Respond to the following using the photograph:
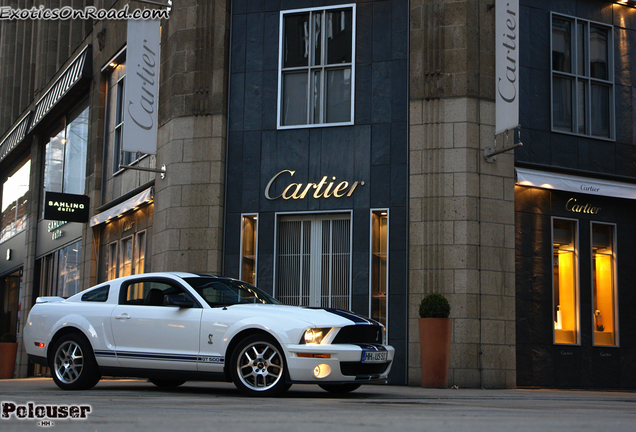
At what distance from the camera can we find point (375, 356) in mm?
9297

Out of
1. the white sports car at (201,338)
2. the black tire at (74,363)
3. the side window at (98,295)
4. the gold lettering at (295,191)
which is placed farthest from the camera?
the gold lettering at (295,191)

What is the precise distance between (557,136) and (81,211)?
13.3m

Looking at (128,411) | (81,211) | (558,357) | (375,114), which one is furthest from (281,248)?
(128,411)

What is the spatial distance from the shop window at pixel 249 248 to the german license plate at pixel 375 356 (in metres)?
7.13

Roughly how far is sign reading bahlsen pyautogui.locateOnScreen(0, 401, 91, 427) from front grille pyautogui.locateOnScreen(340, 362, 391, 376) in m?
3.24

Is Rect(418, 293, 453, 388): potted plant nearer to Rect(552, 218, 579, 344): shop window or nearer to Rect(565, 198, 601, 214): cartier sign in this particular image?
Rect(552, 218, 579, 344): shop window

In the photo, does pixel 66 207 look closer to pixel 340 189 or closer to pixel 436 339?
pixel 340 189

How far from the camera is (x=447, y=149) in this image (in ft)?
50.0

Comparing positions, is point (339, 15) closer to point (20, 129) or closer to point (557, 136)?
point (557, 136)

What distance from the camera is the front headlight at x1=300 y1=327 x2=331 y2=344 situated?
8.94 metres

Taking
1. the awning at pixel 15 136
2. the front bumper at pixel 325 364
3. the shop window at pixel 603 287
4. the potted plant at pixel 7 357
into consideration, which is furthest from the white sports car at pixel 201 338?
the awning at pixel 15 136

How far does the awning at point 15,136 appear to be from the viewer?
1195 inches

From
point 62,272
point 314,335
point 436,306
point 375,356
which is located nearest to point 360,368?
point 375,356

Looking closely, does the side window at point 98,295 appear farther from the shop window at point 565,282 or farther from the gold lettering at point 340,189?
the shop window at point 565,282
